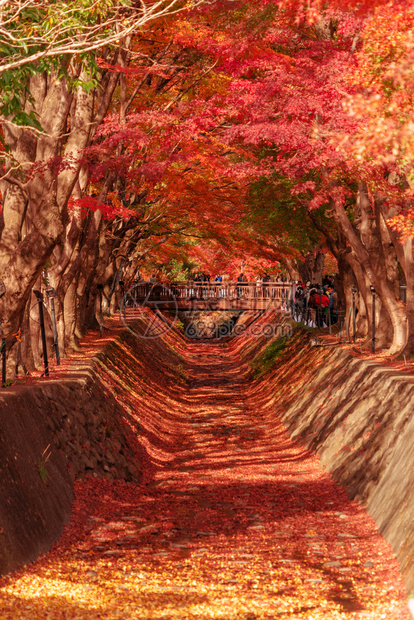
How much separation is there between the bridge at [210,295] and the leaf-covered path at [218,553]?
85.9ft

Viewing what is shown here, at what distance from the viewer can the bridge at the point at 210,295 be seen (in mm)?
44344

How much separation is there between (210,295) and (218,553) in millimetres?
40325

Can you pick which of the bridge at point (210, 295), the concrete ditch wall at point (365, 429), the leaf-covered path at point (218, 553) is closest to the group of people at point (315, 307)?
the concrete ditch wall at point (365, 429)

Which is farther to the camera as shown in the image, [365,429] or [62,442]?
[365,429]

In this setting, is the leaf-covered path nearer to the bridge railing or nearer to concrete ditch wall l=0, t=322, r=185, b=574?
concrete ditch wall l=0, t=322, r=185, b=574

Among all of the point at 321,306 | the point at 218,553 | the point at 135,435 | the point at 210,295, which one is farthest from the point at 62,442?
the point at 210,295

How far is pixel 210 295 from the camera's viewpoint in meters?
49.3

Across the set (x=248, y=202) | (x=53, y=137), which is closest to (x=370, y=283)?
(x=248, y=202)

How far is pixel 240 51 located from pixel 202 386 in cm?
1617

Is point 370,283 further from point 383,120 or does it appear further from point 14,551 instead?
point 14,551

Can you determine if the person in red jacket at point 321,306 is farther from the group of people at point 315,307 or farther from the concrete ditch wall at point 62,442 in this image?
the concrete ditch wall at point 62,442

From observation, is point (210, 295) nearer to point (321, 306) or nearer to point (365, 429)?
point (321, 306)

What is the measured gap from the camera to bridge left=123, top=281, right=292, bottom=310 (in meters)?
44.3

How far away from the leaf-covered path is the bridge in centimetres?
2619
